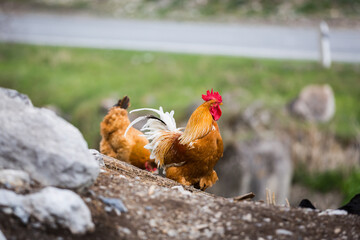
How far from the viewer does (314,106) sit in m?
9.38

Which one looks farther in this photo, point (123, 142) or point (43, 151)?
point (123, 142)

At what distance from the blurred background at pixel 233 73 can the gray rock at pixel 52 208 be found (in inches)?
192

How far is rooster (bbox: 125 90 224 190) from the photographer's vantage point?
197 inches

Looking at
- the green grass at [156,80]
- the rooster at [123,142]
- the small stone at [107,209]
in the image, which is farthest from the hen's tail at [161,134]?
the green grass at [156,80]

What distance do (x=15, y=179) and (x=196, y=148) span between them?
2.01 metres

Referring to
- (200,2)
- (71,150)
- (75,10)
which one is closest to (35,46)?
(75,10)

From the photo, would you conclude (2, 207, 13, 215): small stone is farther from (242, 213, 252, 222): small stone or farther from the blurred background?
the blurred background

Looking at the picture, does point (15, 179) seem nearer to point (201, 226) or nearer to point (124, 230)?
point (124, 230)

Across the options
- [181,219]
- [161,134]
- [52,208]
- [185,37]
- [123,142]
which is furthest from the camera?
[185,37]

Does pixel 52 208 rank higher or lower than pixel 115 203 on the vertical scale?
lower

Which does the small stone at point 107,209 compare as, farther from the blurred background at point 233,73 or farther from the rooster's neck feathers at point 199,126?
the blurred background at point 233,73

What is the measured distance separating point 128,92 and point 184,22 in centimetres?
676

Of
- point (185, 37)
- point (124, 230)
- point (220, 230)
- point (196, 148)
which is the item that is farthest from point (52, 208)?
point (185, 37)

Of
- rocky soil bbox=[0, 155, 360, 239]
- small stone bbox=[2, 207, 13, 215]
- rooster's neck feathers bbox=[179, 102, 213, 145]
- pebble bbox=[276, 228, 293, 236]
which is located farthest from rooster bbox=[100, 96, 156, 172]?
small stone bbox=[2, 207, 13, 215]
